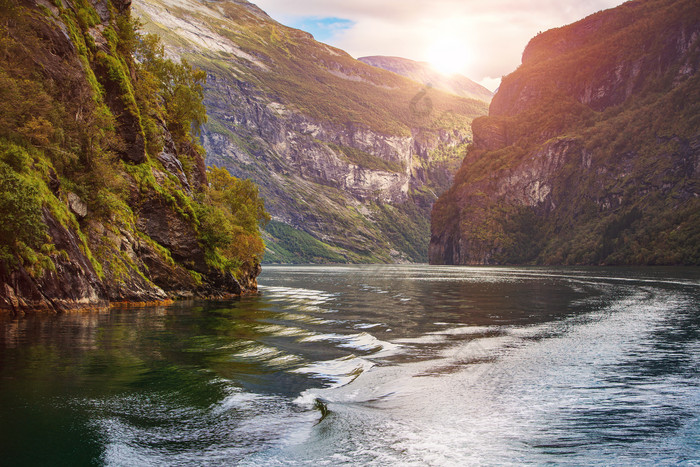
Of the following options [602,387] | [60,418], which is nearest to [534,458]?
[602,387]

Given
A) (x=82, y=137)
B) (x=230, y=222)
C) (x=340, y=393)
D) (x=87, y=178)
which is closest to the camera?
(x=340, y=393)

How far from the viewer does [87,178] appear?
3925cm

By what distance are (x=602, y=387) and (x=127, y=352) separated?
1930 cm

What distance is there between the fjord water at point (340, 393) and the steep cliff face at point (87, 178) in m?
4.33

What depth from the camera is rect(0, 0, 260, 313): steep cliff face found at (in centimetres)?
3072

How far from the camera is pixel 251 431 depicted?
12.8 m

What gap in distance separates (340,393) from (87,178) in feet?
102

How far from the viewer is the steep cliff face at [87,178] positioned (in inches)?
1209

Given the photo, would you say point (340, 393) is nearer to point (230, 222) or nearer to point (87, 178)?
point (87, 178)

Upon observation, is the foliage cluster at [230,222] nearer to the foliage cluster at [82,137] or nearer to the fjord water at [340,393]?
the foliage cluster at [82,137]

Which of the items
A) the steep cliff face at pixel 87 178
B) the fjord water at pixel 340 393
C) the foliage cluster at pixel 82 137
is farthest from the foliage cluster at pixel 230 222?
the fjord water at pixel 340 393

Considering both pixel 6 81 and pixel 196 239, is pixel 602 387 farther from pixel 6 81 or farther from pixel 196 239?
pixel 196 239

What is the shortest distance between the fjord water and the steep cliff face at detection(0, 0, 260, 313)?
433 cm

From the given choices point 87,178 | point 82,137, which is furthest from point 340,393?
point 82,137
